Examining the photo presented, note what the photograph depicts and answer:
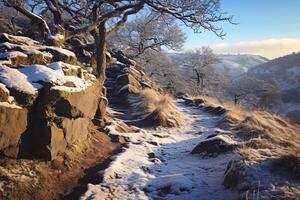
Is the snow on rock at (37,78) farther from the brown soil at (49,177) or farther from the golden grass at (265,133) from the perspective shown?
the golden grass at (265,133)

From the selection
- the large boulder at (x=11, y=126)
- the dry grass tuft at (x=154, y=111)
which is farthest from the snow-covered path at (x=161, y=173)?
the dry grass tuft at (x=154, y=111)

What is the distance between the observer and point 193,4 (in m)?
13.1

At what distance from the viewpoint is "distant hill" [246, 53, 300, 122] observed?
77.3m

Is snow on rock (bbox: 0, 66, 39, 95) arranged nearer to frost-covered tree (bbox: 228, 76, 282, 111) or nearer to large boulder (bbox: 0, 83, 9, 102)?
large boulder (bbox: 0, 83, 9, 102)

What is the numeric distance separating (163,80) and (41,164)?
131 feet

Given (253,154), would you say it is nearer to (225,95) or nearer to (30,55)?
(30,55)

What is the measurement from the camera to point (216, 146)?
9273 millimetres

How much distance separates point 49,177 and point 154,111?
25.6 feet

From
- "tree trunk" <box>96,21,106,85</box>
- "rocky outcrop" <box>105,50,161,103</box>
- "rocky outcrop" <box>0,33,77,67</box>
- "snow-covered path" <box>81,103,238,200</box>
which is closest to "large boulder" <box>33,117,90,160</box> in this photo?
"snow-covered path" <box>81,103,238,200</box>

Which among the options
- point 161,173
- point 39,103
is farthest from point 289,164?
point 39,103

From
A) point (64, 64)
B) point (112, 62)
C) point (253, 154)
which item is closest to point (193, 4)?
point (64, 64)

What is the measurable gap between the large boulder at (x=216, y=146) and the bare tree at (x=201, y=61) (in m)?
35.9

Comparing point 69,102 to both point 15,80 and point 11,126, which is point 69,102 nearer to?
point 15,80

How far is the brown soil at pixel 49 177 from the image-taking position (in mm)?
5884
